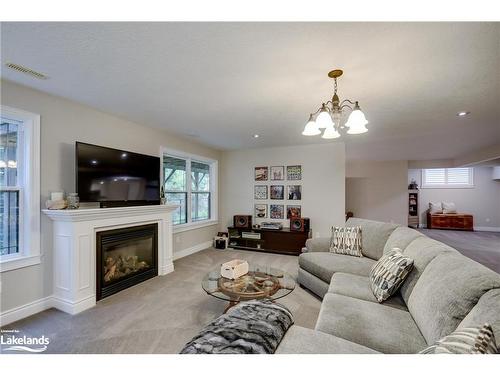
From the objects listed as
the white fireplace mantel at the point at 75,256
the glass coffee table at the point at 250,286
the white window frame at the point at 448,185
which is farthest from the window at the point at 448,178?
the white fireplace mantel at the point at 75,256

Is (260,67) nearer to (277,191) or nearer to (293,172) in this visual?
(293,172)

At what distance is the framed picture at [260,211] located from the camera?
17.3ft

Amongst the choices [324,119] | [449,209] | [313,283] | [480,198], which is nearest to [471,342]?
[324,119]

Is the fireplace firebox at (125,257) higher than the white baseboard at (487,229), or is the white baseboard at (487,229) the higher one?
the fireplace firebox at (125,257)

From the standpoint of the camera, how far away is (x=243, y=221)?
5141 mm

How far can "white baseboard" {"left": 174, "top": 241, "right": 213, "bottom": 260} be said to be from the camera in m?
4.21

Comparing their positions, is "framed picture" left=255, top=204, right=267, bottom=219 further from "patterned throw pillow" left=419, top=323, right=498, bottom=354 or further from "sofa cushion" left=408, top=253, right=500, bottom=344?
"patterned throw pillow" left=419, top=323, right=498, bottom=354

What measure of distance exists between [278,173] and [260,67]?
3.45 meters

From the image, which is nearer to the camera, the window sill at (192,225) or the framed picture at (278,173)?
the window sill at (192,225)

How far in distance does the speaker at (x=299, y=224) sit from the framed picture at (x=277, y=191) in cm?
66

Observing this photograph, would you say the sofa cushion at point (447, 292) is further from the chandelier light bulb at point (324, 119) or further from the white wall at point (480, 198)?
the white wall at point (480, 198)

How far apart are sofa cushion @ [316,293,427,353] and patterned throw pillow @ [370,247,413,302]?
0.37ft
